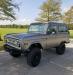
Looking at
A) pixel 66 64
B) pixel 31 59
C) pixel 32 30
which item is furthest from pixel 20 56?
pixel 66 64

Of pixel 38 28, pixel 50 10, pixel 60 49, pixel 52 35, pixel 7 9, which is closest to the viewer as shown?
pixel 52 35

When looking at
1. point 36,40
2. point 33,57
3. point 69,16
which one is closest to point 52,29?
point 36,40

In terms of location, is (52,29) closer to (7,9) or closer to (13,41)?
(13,41)

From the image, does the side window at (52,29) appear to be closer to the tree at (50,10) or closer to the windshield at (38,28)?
the windshield at (38,28)

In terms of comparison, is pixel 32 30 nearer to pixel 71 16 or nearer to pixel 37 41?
pixel 37 41

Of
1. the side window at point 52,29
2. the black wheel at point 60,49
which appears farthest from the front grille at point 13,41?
the black wheel at point 60,49

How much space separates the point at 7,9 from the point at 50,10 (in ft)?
50.1

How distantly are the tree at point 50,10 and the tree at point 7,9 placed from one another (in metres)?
A: 14.0

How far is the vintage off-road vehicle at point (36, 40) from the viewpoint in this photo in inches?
224

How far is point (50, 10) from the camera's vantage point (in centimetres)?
2556

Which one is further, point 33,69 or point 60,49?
point 60,49

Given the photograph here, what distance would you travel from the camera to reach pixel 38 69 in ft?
18.7

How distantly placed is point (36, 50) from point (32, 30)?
70.3 inches

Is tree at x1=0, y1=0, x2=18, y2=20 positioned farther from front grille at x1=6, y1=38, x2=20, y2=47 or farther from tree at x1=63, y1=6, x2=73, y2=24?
tree at x1=63, y1=6, x2=73, y2=24
